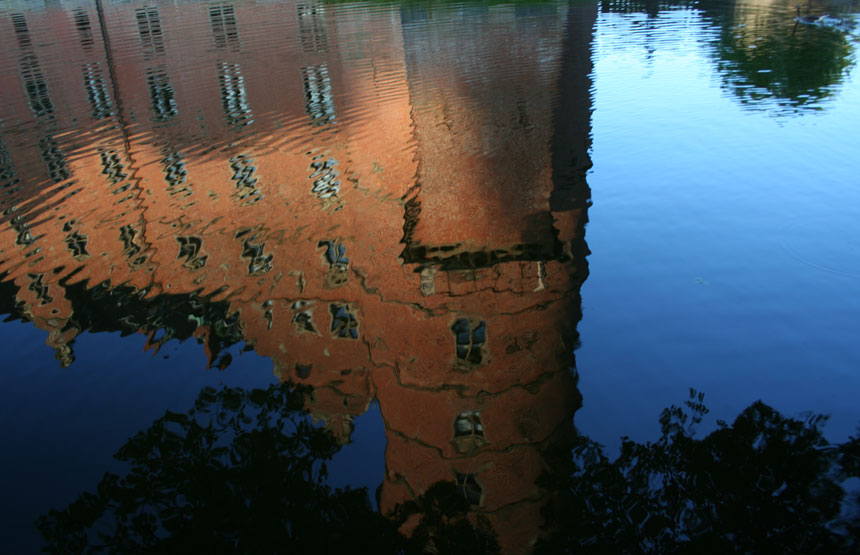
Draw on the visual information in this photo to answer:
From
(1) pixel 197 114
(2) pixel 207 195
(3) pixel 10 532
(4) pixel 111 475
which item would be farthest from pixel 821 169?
(1) pixel 197 114

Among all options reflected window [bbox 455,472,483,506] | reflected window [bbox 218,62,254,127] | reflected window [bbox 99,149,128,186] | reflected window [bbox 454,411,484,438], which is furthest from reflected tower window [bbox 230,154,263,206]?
reflected window [bbox 455,472,483,506]

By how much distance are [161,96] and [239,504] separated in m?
17.9

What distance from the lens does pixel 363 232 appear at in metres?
10.1

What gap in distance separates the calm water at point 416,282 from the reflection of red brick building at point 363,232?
47 mm

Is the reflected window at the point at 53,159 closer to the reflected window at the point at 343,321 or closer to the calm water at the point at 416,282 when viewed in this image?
the calm water at the point at 416,282

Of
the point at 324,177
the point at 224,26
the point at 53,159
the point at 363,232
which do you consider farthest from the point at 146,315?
the point at 224,26

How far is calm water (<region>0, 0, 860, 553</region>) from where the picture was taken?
19.3 ft

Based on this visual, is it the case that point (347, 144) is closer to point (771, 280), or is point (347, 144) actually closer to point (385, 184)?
point (385, 184)

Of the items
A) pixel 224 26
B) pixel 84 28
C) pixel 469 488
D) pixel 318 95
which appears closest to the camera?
pixel 469 488

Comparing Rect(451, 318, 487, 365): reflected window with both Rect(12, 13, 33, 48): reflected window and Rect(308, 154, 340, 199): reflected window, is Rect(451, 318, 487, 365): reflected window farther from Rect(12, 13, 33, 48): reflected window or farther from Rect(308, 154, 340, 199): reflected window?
Rect(12, 13, 33, 48): reflected window

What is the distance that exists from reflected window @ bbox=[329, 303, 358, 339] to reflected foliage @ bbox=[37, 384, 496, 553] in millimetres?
1586

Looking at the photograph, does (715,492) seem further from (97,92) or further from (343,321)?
(97,92)

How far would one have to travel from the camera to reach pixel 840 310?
7.41 meters

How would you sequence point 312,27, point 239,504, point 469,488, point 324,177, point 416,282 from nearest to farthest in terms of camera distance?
point 239,504 < point 469,488 < point 416,282 < point 324,177 < point 312,27
